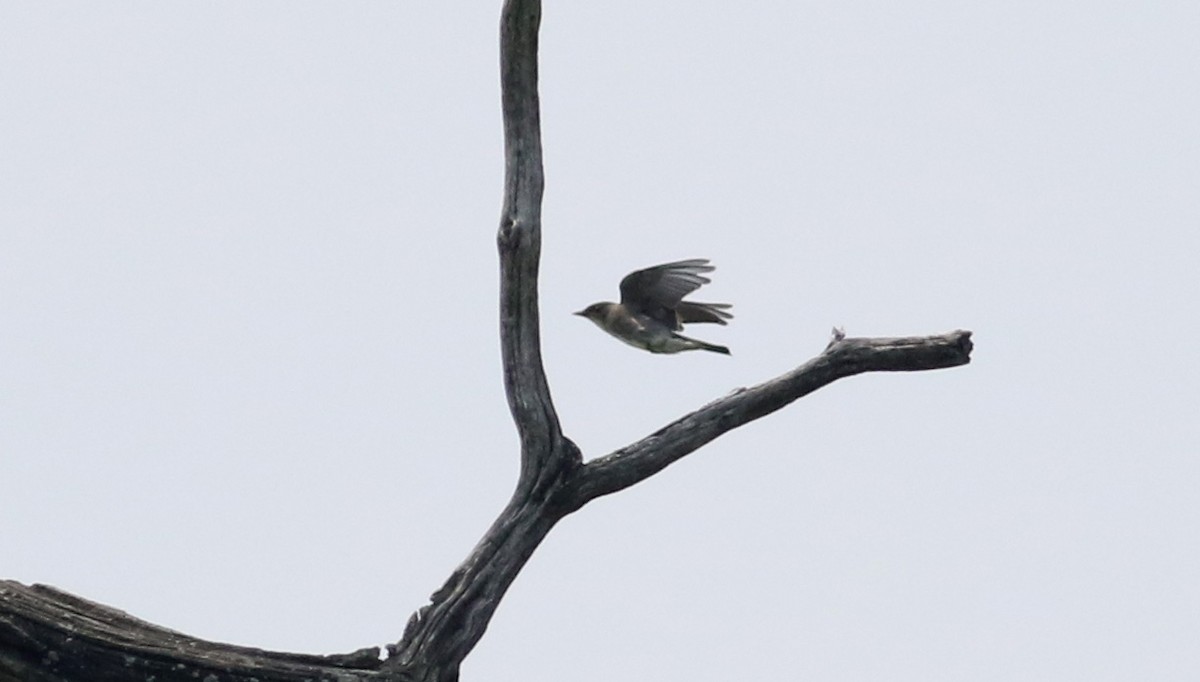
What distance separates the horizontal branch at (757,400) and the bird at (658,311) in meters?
0.73

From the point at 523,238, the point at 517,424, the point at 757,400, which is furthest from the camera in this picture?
the point at 757,400

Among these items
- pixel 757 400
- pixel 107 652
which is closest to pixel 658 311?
pixel 757 400

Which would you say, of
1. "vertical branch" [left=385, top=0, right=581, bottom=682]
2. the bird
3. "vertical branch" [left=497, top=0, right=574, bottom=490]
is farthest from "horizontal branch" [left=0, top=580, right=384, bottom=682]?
the bird

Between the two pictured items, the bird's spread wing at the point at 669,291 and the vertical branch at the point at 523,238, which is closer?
the vertical branch at the point at 523,238

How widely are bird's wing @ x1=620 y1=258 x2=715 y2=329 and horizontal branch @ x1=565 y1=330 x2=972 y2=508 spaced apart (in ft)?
2.39

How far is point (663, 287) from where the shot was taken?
29.0 ft

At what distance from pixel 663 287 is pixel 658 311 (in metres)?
0.18

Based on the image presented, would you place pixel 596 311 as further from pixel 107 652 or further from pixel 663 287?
pixel 107 652

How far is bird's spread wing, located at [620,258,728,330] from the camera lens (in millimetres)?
Result: 8727

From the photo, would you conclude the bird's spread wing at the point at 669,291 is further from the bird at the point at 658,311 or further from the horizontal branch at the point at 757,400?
the horizontal branch at the point at 757,400

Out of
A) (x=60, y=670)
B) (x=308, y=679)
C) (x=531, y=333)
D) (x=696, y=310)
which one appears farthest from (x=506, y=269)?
(x=60, y=670)

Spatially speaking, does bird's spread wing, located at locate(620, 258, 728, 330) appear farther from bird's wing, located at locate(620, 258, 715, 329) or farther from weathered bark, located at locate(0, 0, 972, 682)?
weathered bark, located at locate(0, 0, 972, 682)

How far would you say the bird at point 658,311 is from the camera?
346 inches

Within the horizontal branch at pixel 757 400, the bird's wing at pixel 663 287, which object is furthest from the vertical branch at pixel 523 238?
the bird's wing at pixel 663 287
